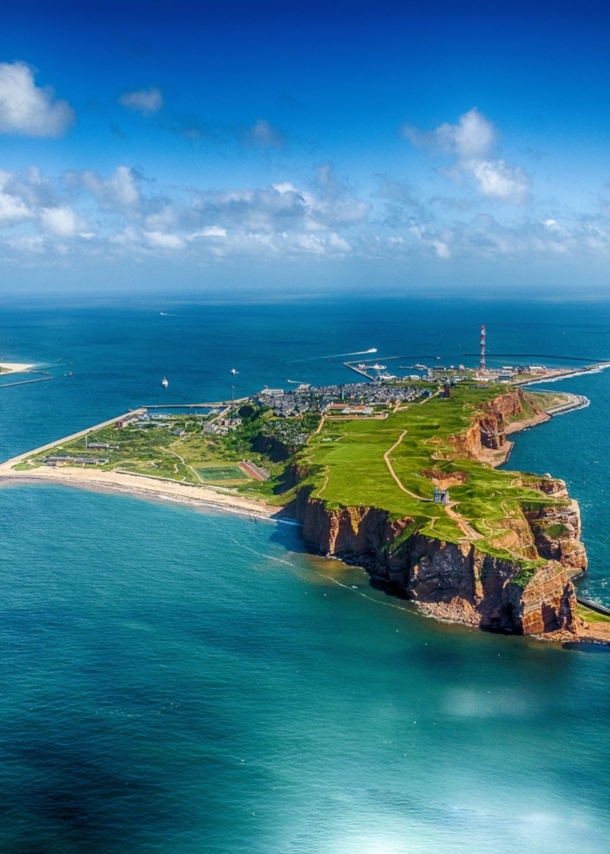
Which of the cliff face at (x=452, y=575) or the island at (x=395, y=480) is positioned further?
the island at (x=395, y=480)

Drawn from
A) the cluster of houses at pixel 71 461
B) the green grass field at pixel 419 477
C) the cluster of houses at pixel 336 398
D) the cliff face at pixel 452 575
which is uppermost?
the cluster of houses at pixel 336 398

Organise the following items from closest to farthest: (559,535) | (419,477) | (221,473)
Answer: (559,535) < (419,477) < (221,473)

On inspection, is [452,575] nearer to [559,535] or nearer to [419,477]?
[559,535]

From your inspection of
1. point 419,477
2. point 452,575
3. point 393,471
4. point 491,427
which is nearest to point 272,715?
point 452,575

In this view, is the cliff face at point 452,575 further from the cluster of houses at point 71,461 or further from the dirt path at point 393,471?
the cluster of houses at point 71,461

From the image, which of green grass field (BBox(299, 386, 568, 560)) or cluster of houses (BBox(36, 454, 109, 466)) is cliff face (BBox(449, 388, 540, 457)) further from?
cluster of houses (BBox(36, 454, 109, 466))

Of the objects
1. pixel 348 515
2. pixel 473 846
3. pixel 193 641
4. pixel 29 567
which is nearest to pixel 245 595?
pixel 193 641

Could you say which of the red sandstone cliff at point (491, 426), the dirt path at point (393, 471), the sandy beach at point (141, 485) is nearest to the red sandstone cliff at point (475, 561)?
the dirt path at point (393, 471)

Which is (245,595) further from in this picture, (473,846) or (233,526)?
(473,846)
